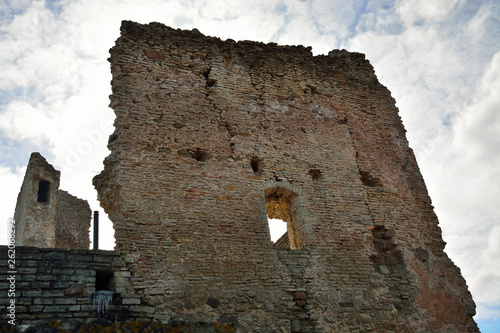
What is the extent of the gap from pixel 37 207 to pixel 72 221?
191cm

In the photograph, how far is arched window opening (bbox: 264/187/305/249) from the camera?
662 centimetres

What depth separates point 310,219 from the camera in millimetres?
6566

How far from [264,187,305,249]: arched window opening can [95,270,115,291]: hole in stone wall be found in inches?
105

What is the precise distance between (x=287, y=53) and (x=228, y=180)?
132 inches

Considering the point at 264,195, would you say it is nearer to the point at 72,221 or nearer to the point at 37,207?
the point at 37,207

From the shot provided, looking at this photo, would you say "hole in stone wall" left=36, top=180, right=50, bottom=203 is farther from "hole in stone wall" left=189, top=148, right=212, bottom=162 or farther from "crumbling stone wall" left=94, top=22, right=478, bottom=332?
"hole in stone wall" left=189, top=148, right=212, bottom=162

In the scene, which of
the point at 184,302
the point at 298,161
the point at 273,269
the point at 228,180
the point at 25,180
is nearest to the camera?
the point at 184,302

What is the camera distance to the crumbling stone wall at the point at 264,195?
5.52 metres

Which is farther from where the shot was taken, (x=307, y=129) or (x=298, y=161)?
(x=307, y=129)

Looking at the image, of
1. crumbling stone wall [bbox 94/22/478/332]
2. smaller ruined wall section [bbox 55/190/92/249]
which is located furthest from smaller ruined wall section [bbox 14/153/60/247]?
crumbling stone wall [bbox 94/22/478/332]

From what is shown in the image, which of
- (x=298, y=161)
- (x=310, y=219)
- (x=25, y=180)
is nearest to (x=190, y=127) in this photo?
(x=298, y=161)

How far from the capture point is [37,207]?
12484 millimetres

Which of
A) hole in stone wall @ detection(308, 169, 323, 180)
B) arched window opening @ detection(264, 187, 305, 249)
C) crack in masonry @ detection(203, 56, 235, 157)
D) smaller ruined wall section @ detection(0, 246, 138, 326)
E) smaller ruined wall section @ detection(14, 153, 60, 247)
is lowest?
smaller ruined wall section @ detection(0, 246, 138, 326)

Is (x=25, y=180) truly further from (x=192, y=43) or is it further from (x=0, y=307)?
(x=0, y=307)
